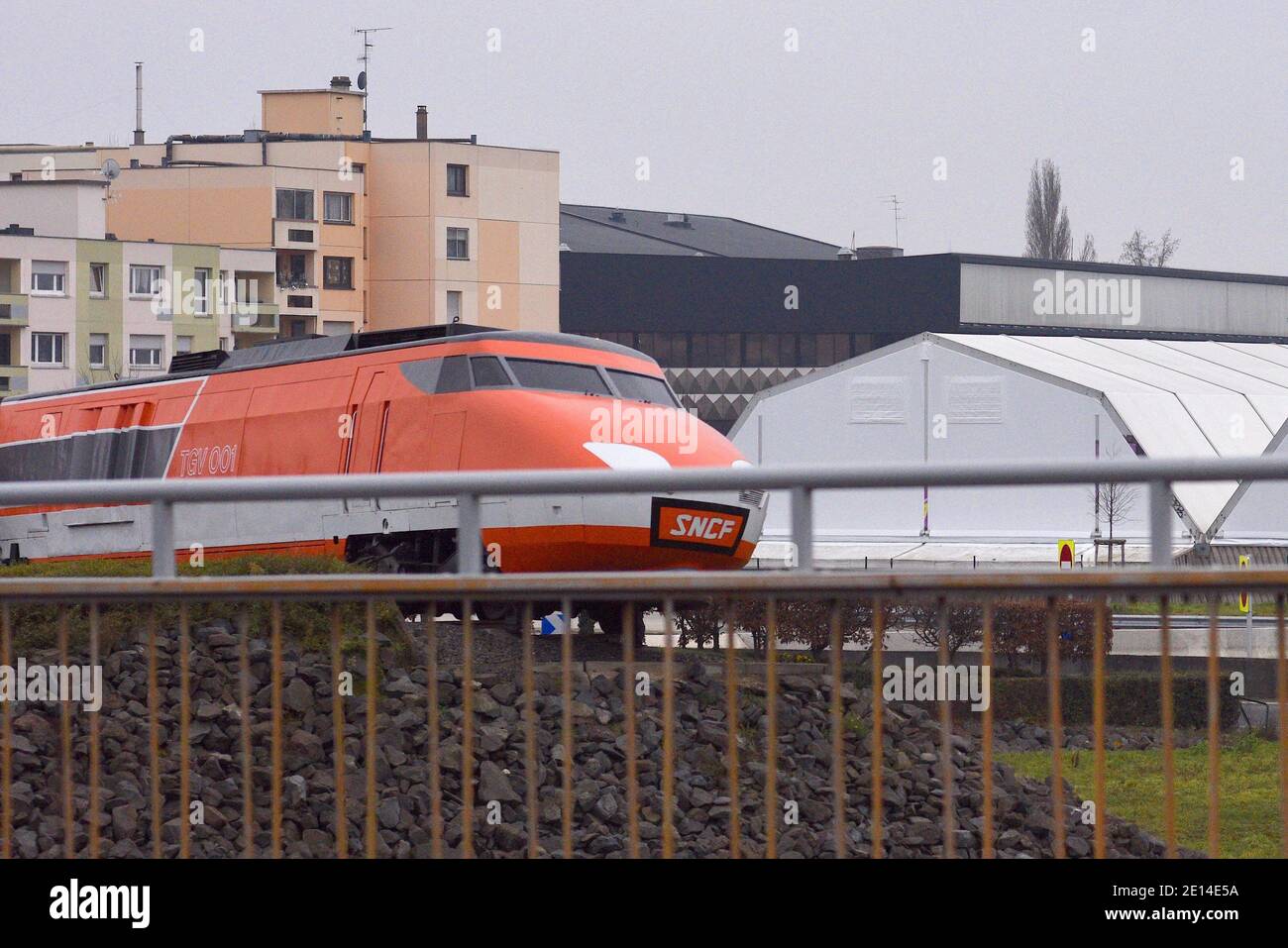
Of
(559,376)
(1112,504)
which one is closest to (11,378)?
(559,376)

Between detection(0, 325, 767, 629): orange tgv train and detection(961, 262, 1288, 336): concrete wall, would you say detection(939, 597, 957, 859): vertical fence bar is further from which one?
detection(961, 262, 1288, 336): concrete wall

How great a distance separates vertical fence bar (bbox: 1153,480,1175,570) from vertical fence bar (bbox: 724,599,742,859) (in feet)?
3.42

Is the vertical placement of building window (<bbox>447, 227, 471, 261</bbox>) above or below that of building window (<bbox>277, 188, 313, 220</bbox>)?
below

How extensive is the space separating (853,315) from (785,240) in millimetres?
17478

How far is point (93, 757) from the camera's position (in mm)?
5039

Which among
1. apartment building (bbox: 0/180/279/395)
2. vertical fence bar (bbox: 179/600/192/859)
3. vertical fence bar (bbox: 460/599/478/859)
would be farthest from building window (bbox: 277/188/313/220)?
vertical fence bar (bbox: 460/599/478/859)

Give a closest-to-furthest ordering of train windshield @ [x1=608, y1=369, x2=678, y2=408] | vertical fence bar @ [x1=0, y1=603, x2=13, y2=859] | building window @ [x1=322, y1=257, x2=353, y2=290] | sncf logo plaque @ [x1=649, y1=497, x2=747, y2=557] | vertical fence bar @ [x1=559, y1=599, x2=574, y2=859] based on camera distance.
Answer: vertical fence bar @ [x1=559, y1=599, x2=574, y2=859]
vertical fence bar @ [x1=0, y1=603, x2=13, y2=859]
sncf logo plaque @ [x1=649, y1=497, x2=747, y2=557]
train windshield @ [x1=608, y1=369, x2=678, y2=408]
building window @ [x1=322, y1=257, x2=353, y2=290]

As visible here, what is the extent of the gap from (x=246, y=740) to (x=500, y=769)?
70 centimetres

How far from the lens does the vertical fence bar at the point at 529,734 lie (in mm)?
4594

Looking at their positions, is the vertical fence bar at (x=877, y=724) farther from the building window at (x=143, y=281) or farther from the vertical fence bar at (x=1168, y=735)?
the building window at (x=143, y=281)

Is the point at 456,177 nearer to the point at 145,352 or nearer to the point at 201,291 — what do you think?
the point at 201,291

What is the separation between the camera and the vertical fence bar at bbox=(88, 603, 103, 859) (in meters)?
4.87

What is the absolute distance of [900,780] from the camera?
173 inches

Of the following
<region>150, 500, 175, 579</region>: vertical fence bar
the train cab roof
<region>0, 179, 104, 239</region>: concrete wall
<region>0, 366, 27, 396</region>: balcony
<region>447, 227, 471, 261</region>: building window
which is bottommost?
<region>150, 500, 175, 579</region>: vertical fence bar
